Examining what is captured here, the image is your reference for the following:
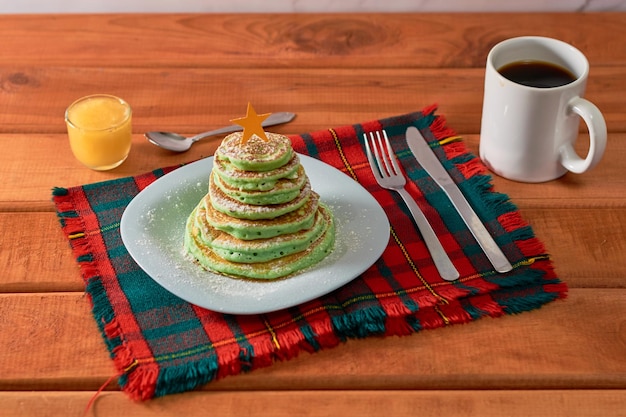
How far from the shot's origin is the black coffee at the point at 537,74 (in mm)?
1604

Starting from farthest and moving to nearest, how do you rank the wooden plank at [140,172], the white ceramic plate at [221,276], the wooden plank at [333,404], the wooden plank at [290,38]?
the wooden plank at [290,38] → the wooden plank at [140,172] → the white ceramic plate at [221,276] → the wooden plank at [333,404]

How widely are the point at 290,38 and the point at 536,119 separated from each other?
696mm

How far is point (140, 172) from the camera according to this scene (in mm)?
1664

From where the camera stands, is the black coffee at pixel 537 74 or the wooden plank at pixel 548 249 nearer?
the wooden plank at pixel 548 249

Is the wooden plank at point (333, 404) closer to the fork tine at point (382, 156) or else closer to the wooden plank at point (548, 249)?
the wooden plank at point (548, 249)

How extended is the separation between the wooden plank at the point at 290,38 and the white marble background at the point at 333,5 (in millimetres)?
115

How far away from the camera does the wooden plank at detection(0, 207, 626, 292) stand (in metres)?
1.41

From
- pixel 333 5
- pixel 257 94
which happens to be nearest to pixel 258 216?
pixel 257 94

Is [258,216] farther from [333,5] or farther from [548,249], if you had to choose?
[333,5]

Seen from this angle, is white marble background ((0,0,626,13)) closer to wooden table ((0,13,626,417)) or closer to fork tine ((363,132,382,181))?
wooden table ((0,13,626,417))

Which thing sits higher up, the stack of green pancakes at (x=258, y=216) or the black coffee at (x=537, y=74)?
the black coffee at (x=537, y=74)

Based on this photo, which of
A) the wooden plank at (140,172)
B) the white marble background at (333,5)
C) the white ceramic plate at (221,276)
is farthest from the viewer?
the white marble background at (333,5)

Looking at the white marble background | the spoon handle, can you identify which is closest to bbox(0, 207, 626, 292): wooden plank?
the spoon handle

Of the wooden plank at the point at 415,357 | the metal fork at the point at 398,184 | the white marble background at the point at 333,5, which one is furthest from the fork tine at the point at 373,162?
the white marble background at the point at 333,5
